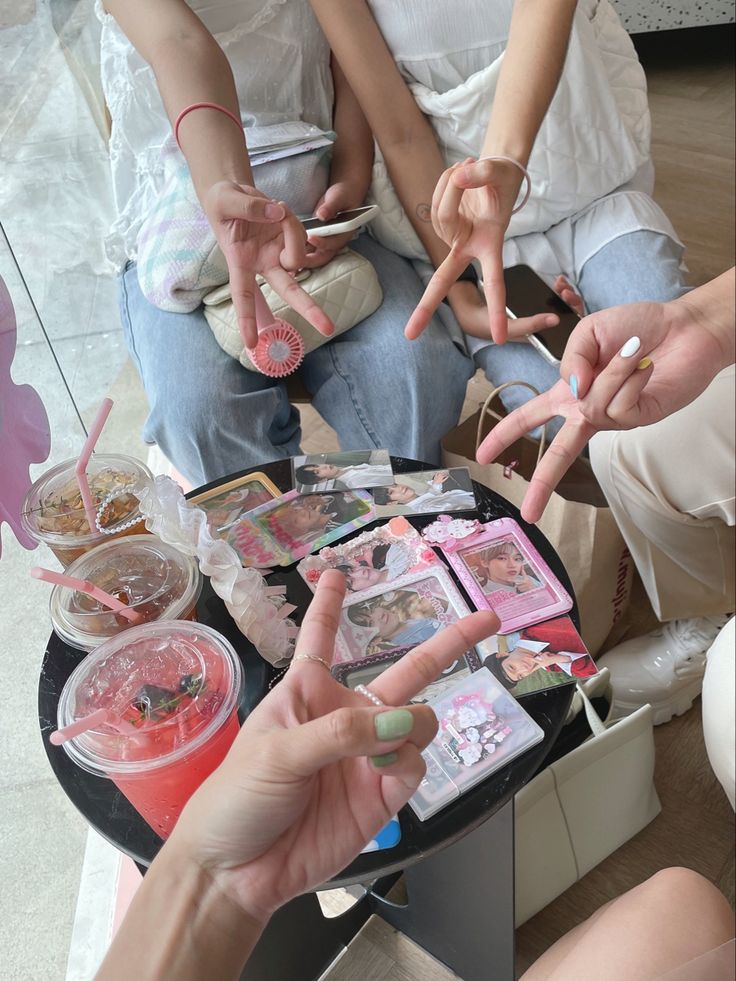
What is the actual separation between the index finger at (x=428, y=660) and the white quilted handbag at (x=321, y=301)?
0.76m

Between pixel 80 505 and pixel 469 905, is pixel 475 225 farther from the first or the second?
pixel 469 905

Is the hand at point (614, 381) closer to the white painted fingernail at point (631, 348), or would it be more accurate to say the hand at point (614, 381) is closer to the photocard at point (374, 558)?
the white painted fingernail at point (631, 348)

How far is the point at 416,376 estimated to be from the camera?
1.31 metres

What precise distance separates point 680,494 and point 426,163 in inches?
28.8

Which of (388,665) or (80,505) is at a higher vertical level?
(80,505)

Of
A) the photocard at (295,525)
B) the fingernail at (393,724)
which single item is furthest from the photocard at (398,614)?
the fingernail at (393,724)

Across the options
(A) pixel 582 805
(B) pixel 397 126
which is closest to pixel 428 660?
(A) pixel 582 805

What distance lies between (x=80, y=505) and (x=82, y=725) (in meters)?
0.31

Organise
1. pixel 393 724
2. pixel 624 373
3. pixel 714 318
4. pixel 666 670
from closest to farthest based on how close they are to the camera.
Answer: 1. pixel 393 724
2. pixel 624 373
3. pixel 714 318
4. pixel 666 670

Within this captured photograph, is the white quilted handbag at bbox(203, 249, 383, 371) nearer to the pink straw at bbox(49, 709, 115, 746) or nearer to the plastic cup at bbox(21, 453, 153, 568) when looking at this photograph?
the plastic cup at bbox(21, 453, 153, 568)

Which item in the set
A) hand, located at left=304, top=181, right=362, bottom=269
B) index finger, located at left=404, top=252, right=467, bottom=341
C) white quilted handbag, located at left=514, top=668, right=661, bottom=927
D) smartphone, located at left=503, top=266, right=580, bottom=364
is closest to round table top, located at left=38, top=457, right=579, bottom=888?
white quilted handbag, located at left=514, top=668, right=661, bottom=927

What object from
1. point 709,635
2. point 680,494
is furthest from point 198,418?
point 709,635

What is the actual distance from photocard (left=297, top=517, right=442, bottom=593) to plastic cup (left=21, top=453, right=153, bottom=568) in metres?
0.21

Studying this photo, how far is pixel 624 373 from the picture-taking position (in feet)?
2.87
